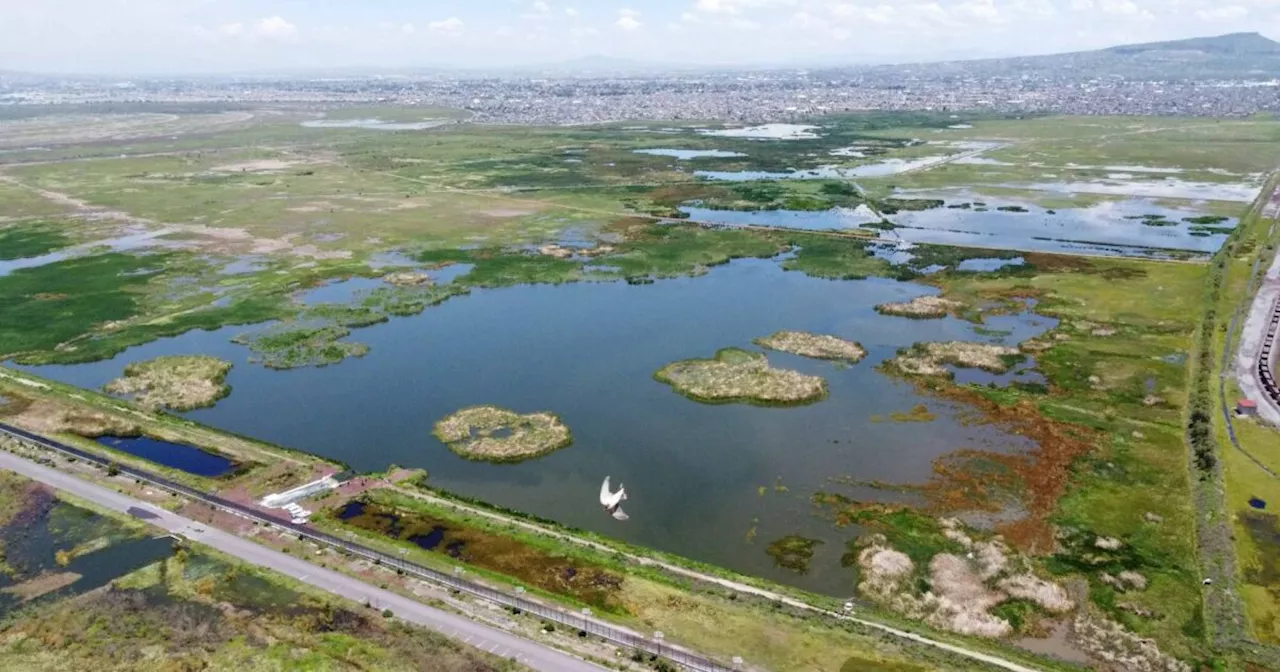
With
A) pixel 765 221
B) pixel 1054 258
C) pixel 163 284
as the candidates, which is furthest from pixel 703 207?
pixel 163 284

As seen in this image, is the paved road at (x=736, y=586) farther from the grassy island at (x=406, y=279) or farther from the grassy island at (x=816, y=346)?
the grassy island at (x=406, y=279)

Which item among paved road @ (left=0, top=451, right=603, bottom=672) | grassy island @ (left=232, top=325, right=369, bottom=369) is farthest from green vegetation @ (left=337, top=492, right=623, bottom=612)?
grassy island @ (left=232, top=325, right=369, bottom=369)

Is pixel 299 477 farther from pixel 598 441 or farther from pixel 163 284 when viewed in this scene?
pixel 163 284

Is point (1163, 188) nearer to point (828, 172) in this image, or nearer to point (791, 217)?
point (828, 172)

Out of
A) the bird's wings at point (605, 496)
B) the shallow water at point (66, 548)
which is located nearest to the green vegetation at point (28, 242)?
the shallow water at point (66, 548)

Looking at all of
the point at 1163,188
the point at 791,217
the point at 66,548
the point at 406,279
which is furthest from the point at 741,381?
the point at 1163,188
